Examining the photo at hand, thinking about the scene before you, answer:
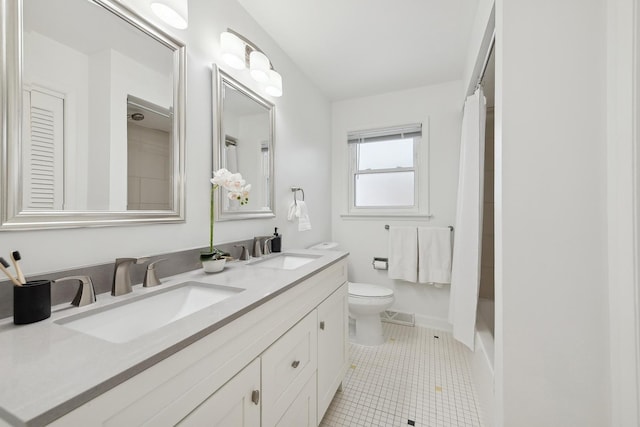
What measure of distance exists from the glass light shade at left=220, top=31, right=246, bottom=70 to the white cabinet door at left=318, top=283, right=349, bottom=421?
1.38m

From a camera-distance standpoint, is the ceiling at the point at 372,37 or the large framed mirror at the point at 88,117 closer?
the large framed mirror at the point at 88,117

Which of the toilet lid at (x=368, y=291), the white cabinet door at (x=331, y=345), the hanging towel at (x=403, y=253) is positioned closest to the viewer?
the white cabinet door at (x=331, y=345)

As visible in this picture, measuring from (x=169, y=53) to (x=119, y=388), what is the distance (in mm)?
1267

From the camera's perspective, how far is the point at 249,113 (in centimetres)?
164

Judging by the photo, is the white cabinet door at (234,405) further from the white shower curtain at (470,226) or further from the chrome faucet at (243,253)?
the white shower curtain at (470,226)

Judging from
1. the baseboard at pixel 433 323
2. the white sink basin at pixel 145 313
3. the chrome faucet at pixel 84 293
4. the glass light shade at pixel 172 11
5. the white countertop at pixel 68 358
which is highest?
the glass light shade at pixel 172 11

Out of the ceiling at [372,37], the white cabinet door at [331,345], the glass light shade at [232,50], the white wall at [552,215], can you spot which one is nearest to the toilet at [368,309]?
the white cabinet door at [331,345]

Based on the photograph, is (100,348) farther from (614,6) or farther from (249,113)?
(614,6)

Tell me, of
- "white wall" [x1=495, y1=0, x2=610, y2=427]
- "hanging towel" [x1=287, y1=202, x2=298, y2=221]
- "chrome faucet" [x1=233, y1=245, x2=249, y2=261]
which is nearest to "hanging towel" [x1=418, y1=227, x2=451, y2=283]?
"hanging towel" [x1=287, y1=202, x2=298, y2=221]

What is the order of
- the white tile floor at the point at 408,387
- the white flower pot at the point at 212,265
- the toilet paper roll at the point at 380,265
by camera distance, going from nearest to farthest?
the white flower pot at the point at 212,265
the white tile floor at the point at 408,387
the toilet paper roll at the point at 380,265

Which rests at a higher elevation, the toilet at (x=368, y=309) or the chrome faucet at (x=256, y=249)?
the chrome faucet at (x=256, y=249)

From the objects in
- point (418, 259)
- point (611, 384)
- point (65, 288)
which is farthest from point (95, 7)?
point (418, 259)

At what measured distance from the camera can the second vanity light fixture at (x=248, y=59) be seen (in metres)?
1.37

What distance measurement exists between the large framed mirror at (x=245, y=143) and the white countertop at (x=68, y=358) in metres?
0.80
